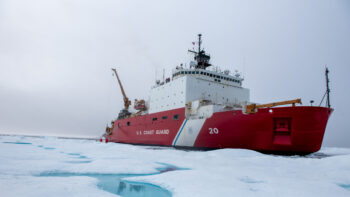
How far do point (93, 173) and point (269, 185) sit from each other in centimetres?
376

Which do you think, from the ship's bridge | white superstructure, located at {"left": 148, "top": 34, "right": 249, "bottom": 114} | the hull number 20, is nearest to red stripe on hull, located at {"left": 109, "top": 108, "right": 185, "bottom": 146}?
white superstructure, located at {"left": 148, "top": 34, "right": 249, "bottom": 114}

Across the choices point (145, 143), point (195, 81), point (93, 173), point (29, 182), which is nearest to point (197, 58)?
point (195, 81)

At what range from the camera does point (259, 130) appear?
384 inches

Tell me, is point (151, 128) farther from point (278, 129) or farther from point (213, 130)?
point (278, 129)

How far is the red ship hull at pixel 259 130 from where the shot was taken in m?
9.04

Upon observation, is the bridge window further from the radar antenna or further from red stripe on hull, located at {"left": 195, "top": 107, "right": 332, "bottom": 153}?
the radar antenna

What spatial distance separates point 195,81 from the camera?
15.2 metres

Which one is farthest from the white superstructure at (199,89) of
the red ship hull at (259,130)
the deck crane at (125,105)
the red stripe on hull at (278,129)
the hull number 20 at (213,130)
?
the deck crane at (125,105)

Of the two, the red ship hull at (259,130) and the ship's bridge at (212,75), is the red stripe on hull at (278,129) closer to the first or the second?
the red ship hull at (259,130)

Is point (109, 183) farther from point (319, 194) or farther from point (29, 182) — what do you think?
point (319, 194)

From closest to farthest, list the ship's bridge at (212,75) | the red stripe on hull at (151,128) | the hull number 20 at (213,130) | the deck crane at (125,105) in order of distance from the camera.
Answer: the hull number 20 at (213,130)
the red stripe on hull at (151,128)
the ship's bridge at (212,75)
the deck crane at (125,105)

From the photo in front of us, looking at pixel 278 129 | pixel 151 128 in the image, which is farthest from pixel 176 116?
pixel 278 129

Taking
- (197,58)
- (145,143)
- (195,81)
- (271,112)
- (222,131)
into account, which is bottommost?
(145,143)

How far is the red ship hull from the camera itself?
9.04 meters
